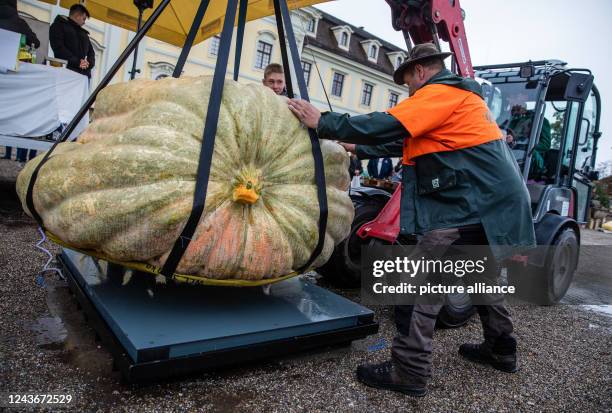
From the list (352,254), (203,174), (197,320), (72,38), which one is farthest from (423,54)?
(72,38)

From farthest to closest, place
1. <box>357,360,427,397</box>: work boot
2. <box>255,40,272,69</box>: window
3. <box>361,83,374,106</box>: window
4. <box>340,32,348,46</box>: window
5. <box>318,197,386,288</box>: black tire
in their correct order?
<box>361,83,374,106</box>: window < <box>340,32,348,46</box>: window < <box>255,40,272,69</box>: window < <box>318,197,386,288</box>: black tire < <box>357,360,427,397</box>: work boot

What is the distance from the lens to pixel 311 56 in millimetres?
29172

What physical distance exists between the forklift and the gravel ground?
70 centimetres

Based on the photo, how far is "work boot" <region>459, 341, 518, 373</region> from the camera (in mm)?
2953

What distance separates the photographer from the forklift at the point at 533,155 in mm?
4078

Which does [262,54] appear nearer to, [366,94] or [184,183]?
[366,94]

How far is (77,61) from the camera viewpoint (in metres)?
5.89

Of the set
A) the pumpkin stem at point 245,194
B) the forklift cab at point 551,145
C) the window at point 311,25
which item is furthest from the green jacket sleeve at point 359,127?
the window at point 311,25

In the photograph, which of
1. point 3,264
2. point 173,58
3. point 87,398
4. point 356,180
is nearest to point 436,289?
point 87,398

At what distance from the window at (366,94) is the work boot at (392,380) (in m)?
30.5

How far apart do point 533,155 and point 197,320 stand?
4.87m

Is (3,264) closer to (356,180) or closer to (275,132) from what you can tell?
(275,132)

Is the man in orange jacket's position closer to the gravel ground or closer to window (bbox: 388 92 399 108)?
the gravel ground

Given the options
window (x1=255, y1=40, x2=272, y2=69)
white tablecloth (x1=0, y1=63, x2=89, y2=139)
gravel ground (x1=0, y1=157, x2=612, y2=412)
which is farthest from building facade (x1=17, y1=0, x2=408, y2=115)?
gravel ground (x1=0, y1=157, x2=612, y2=412)
